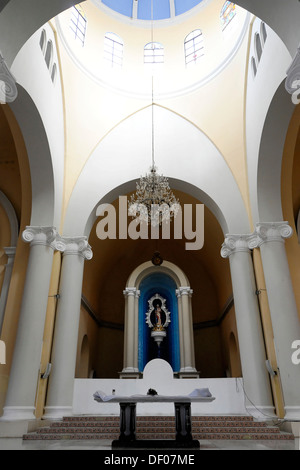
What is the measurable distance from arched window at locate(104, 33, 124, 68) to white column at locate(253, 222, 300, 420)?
7.52m

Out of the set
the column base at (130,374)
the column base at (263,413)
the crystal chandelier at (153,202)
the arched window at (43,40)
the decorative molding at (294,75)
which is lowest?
the column base at (263,413)

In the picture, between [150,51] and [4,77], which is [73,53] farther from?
[4,77]

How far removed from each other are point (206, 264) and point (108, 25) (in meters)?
10.5

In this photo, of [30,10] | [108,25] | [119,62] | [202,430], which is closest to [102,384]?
[202,430]

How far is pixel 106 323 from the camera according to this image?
15.8 m

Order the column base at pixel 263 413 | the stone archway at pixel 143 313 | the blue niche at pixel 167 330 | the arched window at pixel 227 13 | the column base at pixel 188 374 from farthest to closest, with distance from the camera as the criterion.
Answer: the blue niche at pixel 167 330 < the stone archway at pixel 143 313 < the column base at pixel 188 374 < the arched window at pixel 227 13 < the column base at pixel 263 413

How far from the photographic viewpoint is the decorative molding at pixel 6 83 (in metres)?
4.34

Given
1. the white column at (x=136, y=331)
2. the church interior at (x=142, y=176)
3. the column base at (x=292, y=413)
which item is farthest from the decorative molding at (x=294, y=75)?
the white column at (x=136, y=331)

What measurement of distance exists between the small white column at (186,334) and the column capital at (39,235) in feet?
21.1

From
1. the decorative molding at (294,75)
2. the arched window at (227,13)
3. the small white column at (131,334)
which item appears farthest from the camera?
the small white column at (131,334)

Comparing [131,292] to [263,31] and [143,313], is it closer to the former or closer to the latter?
[143,313]

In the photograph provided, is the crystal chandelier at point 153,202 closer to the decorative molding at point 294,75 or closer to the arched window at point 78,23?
the decorative molding at point 294,75

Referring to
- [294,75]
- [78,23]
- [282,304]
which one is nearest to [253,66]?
[294,75]

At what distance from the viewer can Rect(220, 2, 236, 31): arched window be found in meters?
10.6
